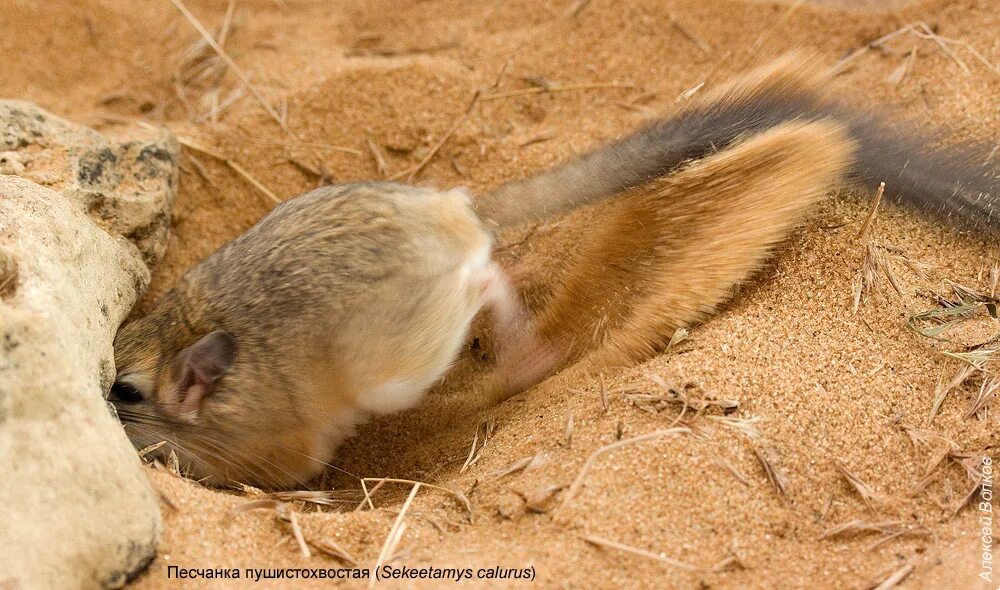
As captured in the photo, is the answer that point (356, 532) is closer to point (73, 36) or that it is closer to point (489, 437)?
point (489, 437)

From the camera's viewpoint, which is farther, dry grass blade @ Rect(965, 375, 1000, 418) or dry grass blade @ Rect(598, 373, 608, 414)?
dry grass blade @ Rect(598, 373, 608, 414)

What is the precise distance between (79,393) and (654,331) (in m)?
1.70

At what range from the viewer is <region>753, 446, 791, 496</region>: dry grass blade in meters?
2.18

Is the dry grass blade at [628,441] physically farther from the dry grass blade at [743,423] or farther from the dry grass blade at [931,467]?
the dry grass blade at [931,467]

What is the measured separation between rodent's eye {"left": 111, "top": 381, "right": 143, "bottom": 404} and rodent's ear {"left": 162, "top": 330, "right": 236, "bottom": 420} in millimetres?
99

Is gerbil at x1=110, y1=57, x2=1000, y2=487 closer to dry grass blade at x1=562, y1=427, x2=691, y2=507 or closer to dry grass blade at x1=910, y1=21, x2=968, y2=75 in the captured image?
dry grass blade at x1=562, y1=427, x2=691, y2=507

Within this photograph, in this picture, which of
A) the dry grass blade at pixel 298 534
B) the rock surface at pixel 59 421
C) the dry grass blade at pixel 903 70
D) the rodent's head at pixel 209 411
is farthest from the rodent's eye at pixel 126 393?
the dry grass blade at pixel 903 70

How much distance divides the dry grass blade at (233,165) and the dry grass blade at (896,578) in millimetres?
2985

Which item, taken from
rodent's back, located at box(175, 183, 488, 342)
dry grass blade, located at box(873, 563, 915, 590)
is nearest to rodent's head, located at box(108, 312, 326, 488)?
rodent's back, located at box(175, 183, 488, 342)

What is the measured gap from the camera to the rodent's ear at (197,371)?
289 centimetres

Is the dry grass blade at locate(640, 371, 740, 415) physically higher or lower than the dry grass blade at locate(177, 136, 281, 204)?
lower

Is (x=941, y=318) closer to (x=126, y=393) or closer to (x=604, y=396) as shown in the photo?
(x=604, y=396)

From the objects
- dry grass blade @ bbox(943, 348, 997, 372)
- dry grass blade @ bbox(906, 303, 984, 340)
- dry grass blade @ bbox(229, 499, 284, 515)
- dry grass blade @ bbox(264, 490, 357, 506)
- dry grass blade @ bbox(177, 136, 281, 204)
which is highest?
dry grass blade @ bbox(177, 136, 281, 204)

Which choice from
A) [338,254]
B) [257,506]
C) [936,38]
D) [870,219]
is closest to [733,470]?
[870,219]
